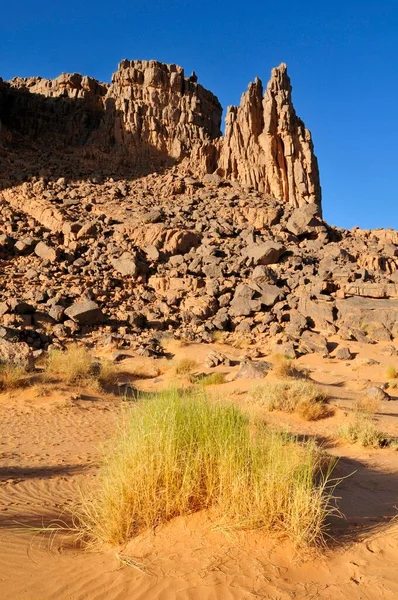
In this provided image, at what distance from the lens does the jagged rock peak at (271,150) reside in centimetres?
3391

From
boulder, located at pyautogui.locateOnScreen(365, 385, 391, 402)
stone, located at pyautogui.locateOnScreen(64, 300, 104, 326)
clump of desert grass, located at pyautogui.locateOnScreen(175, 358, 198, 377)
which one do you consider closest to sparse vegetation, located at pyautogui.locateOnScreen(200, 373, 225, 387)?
clump of desert grass, located at pyautogui.locateOnScreen(175, 358, 198, 377)

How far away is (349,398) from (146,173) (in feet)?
83.6

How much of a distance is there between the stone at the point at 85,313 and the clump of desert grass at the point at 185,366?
4728mm

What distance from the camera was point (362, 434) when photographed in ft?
27.2

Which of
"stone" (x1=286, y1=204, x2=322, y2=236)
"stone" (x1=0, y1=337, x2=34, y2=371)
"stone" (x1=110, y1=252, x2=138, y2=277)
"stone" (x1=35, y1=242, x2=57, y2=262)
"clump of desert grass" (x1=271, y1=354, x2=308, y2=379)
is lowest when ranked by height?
"clump of desert grass" (x1=271, y1=354, x2=308, y2=379)

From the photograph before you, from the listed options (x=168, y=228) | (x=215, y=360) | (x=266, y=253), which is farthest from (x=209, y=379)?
(x=168, y=228)

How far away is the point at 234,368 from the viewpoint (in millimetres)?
15562

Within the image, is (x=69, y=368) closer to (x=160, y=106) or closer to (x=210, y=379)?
(x=210, y=379)

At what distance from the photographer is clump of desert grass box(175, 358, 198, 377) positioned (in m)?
15.0

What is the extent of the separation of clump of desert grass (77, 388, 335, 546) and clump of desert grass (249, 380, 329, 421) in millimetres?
5913

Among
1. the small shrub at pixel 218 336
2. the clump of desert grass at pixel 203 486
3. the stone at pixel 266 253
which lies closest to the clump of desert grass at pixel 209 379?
the small shrub at pixel 218 336

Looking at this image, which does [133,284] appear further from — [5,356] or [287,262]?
[5,356]

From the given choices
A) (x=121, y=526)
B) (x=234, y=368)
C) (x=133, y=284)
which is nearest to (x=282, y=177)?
(x=133, y=284)

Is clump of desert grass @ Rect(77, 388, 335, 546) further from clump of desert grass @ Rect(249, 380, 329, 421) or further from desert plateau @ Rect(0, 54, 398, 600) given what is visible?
clump of desert grass @ Rect(249, 380, 329, 421)
